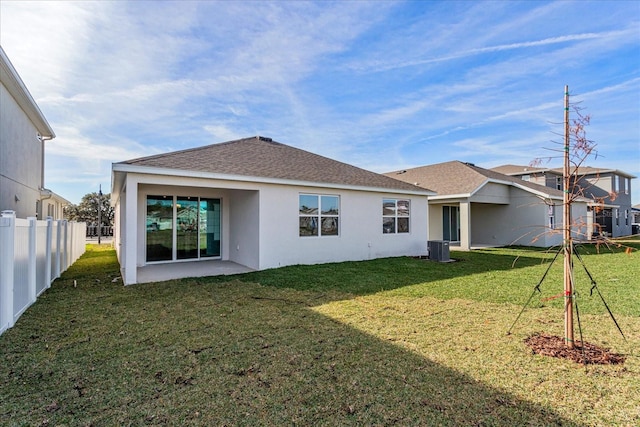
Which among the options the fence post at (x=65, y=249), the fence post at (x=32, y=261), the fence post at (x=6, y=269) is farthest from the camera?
the fence post at (x=65, y=249)

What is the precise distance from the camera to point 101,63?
10.8m

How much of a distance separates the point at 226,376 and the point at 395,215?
1080cm

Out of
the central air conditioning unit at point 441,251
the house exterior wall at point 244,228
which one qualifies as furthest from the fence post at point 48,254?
the central air conditioning unit at point 441,251

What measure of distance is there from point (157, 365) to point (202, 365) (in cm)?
51

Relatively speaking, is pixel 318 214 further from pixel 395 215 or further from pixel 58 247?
pixel 58 247

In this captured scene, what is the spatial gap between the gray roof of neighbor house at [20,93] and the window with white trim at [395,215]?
12272mm

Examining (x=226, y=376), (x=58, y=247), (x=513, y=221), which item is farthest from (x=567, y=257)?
(x=513, y=221)

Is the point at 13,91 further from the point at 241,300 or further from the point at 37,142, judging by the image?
the point at 241,300

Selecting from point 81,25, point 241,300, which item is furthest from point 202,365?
point 81,25

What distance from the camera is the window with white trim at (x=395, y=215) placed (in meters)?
12.8

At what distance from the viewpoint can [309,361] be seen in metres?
3.68

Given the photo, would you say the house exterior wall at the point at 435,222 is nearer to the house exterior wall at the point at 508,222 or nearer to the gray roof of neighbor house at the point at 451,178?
the gray roof of neighbor house at the point at 451,178

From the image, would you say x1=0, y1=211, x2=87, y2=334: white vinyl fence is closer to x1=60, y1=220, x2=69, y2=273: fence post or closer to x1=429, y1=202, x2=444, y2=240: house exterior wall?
x1=60, y1=220, x2=69, y2=273: fence post

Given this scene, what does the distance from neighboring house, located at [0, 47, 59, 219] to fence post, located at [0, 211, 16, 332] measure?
6410 mm
